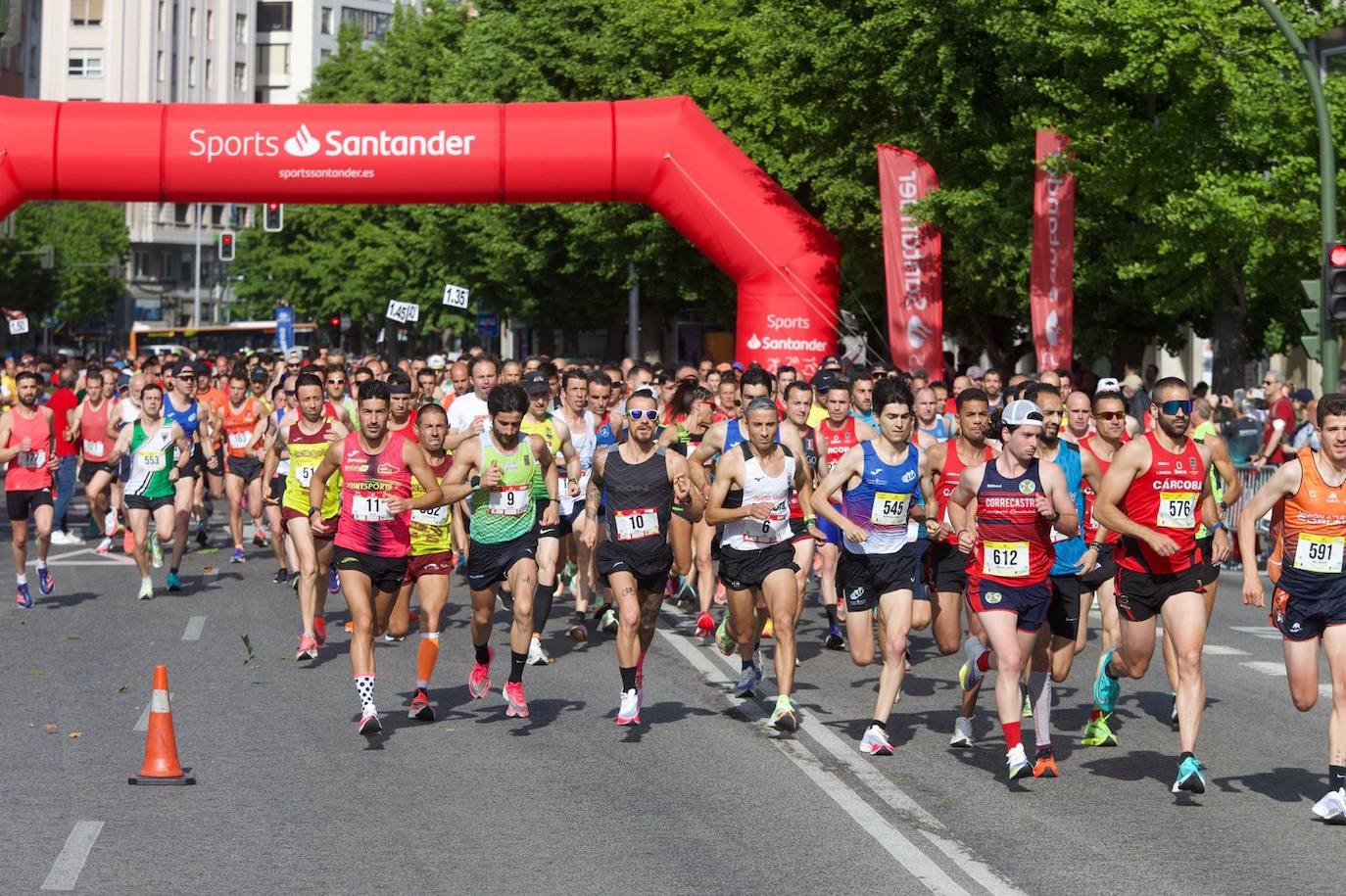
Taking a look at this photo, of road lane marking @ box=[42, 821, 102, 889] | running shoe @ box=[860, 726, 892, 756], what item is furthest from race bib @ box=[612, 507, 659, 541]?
road lane marking @ box=[42, 821, 102, 889]

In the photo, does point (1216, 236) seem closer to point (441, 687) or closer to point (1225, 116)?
point (1225, 116)

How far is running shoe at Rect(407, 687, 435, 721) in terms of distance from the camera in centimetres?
1203

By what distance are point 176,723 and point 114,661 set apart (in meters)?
2.81

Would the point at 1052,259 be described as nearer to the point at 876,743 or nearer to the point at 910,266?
the point at 910,266

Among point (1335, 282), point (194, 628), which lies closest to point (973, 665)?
point (194, 628)

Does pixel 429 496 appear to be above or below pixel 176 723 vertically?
above

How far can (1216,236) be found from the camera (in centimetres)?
2498

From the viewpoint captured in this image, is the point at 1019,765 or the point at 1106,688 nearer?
the point at 1019,765

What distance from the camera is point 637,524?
475 inches

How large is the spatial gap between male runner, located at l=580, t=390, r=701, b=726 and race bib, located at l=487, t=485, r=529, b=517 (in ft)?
1.48

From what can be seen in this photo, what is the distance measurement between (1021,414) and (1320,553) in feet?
4.79

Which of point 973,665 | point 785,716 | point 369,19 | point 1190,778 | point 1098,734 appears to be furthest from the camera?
point 369,19

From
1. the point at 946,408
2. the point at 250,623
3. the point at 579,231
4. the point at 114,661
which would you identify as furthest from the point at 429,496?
the point at 579,231

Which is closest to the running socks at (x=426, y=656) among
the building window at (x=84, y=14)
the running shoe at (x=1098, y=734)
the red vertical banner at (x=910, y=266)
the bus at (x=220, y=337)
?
the running shoe at (x=1098, y=734)
